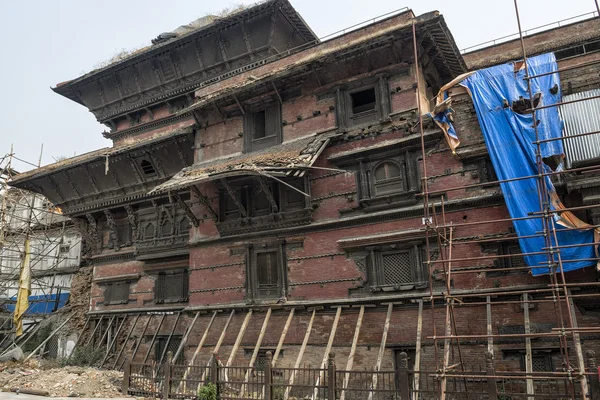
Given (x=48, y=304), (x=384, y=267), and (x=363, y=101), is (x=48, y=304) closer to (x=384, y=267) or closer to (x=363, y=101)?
(x=384, y=267)

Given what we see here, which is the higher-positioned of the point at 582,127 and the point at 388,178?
the point at 582,127

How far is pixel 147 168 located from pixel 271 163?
29.5 ft

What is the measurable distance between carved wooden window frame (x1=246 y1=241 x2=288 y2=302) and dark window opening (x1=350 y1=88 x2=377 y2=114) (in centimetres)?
491

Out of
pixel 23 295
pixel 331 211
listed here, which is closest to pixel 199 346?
pixel 331 211

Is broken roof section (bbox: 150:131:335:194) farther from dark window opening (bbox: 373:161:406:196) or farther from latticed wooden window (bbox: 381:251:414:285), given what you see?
latticed wooden window (bbox: 381:251:414:285)

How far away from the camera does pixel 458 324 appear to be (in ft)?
40.1

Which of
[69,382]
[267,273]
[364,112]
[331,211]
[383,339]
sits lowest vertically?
[69,382]

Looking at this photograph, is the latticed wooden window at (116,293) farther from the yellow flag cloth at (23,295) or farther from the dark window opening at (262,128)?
the dark window opening at (262,128)

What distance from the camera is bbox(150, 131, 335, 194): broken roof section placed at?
554 inches

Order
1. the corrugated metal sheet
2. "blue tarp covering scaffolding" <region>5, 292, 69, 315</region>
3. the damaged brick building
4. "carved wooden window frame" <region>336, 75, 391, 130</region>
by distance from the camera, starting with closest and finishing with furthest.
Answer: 1. the corrugated metal sheet
2. the damaged brick building
3. "carved wooden window frame" <region>336, 75, 391, 130</region>
4. "blue tarp covering scaffolding" <region>5, 292, 69, 315</region>

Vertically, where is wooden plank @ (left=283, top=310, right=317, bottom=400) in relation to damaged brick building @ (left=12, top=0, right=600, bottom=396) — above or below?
below

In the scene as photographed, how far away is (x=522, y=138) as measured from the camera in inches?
474

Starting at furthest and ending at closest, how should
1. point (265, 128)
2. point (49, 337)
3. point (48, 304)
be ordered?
point (48, 304) < point (49, 337) < point (265, 128)

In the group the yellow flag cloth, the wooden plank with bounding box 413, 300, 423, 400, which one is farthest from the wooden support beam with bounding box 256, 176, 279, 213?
the yellow flag cloth
